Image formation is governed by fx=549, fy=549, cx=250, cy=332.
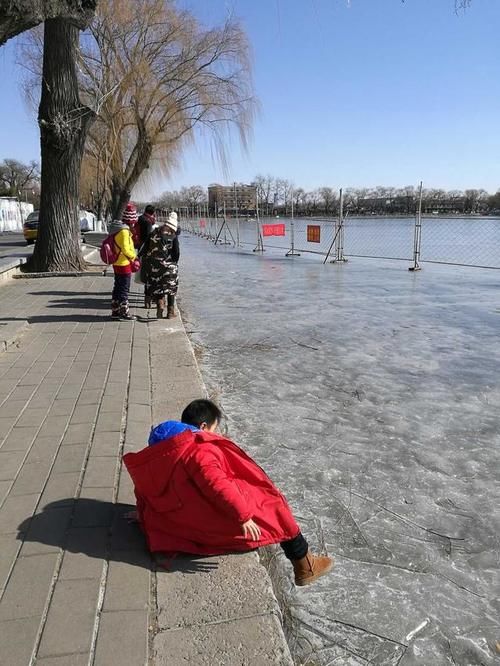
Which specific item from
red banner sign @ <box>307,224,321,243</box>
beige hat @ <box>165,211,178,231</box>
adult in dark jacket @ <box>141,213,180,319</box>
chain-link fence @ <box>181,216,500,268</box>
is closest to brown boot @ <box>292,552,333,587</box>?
adult in dark jacket @ <box>141,213,180,319</box>

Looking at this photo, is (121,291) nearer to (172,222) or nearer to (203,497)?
(172,222)

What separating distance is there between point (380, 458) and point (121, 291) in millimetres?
4990

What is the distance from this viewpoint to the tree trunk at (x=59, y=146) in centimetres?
1165

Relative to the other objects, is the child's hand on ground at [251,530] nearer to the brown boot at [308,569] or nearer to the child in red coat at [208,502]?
the child in red coat at [208,502]

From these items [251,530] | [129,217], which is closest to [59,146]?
[129,217]

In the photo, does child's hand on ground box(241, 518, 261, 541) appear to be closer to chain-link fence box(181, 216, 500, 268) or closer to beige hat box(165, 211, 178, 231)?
beige hat box(165, 211, 178, 231)

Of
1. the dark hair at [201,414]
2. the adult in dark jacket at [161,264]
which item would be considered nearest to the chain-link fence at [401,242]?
the adult in dark jacket at [161,264]

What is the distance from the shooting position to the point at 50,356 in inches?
224

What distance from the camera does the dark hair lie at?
8.48ft

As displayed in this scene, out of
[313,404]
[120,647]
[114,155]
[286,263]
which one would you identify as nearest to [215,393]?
[313,404]

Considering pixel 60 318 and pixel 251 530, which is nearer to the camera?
pixel 251 530

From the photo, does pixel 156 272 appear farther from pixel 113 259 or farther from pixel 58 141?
pixel 58 141

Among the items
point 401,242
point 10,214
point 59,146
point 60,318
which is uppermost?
point 59,146

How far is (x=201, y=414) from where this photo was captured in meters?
2.59
